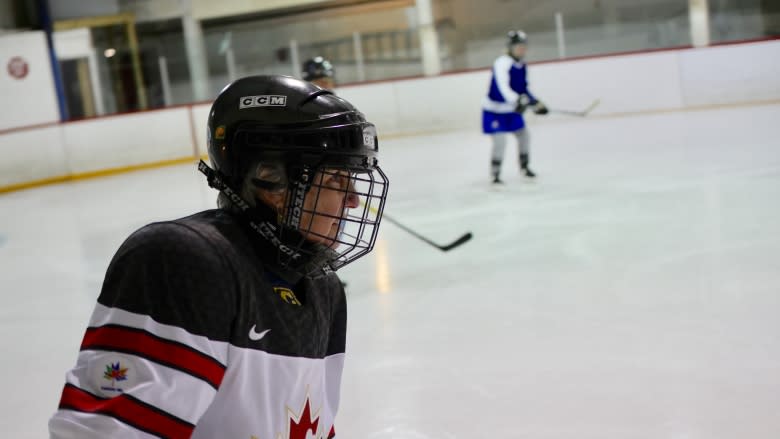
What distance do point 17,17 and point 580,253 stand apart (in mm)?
10517

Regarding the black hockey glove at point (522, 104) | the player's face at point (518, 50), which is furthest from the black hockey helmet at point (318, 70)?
the player's face at point (518, 50)

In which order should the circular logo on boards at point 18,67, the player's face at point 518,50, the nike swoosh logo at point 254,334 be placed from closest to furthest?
the nike swoosh logo at point 254,334 < the player's face at point 518,50 < the circular logo on boards at point 18,67

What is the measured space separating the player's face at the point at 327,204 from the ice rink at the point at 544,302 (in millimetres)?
1318

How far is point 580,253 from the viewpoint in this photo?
4141mm

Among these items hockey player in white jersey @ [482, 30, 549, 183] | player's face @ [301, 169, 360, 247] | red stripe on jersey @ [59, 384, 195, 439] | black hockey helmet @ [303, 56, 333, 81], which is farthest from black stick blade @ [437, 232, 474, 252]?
red stripe on jersey @ [59, 384, 195, 439]

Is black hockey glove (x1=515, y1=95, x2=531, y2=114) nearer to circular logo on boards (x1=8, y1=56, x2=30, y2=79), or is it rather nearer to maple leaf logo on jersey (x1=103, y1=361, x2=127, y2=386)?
maple leaf logo on jersey (x1=103, y1=361, x2=127, y2=386)

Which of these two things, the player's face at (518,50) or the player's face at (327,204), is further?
the player's face at (518,50)

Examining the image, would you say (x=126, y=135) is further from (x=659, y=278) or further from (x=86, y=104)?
(x=659, y=278)

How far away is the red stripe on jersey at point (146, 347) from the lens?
754 millimetres

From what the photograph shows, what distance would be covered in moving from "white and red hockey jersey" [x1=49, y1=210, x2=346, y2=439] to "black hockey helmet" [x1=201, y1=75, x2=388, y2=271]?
3cm

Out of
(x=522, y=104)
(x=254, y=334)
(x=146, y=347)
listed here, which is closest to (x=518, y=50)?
(x=522, y=104)

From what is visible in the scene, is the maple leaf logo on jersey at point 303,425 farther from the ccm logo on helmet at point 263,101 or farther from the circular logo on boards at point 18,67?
the circular logo on boards at point 18,67

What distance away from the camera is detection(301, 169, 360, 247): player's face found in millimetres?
924

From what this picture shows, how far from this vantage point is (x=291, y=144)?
90 cm
